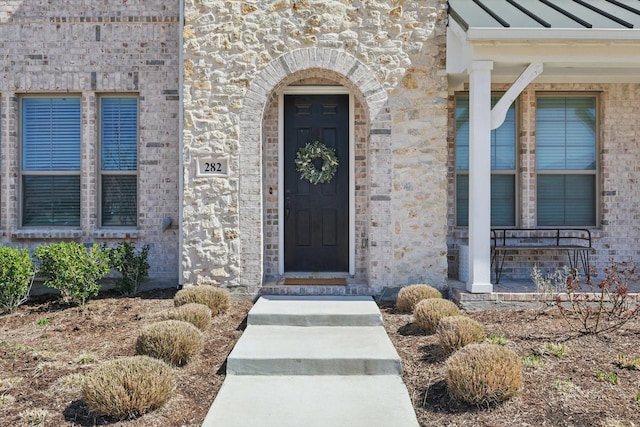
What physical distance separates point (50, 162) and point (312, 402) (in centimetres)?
590

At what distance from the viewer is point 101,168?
297 inches

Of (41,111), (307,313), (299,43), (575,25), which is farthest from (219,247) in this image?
(575,25)

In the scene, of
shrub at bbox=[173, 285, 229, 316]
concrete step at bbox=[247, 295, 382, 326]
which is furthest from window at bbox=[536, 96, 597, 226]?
shrub at bbox=[173, 285, 229, 316]

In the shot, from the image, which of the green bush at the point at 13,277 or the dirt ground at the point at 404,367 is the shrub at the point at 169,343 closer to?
the dirt ground at the point at 404,367

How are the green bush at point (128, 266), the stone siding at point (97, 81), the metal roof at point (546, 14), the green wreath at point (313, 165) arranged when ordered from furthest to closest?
the stone siding at point (97, 81) < the green wreath at point (313, 165) < the green bush at point (128, 266) < the metal roof at point (546, 14)

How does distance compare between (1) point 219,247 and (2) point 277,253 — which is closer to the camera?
(1) point 219,247

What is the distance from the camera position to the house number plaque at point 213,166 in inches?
259

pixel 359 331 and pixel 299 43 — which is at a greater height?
pixel 299 43

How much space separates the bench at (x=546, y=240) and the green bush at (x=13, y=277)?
20.3ft

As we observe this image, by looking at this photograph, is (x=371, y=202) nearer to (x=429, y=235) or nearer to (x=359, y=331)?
(x=429, y=235)

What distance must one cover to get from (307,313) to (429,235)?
82.5 inches

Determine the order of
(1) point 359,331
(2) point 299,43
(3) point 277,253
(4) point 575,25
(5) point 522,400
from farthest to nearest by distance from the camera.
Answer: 1. (3) point 277,253
2. (2) point 299,43
3. (4) point 575,25
4. (1) point 359,331
5. (5) point 522,400

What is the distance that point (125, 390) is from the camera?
3354 mm

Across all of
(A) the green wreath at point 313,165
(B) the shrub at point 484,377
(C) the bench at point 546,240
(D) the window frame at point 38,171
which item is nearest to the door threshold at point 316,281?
(A) the green wreath at point 313,165
